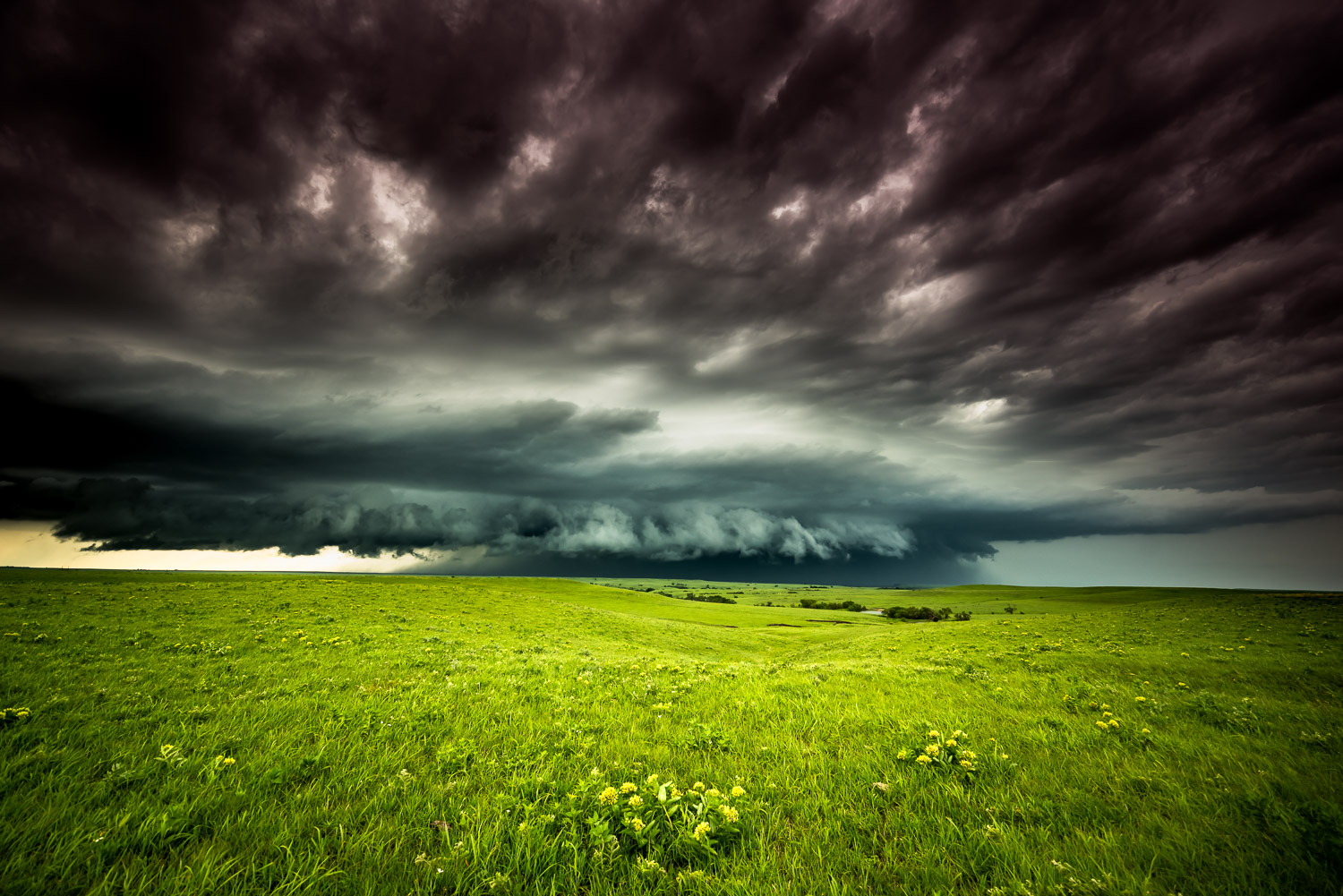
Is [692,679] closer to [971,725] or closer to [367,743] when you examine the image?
[971,725]

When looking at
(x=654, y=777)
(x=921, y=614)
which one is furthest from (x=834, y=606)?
(x=654, y=777)

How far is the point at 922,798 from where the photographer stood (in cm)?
677

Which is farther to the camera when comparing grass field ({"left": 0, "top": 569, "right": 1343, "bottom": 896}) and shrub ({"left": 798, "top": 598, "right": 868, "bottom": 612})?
shrub ({"left": 798, "top": 598, "right": 868, "bottom": 612})

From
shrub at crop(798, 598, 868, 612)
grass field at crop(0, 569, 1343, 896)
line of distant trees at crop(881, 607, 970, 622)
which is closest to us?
grass field at crop(0, 569, 1343, 896)

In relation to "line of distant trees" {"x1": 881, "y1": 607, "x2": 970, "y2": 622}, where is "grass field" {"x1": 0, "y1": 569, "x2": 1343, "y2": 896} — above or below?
above

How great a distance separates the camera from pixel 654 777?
648cm

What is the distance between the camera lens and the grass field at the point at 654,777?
16.3 ft

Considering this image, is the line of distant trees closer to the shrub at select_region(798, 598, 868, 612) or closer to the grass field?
the shrub at select_region(798, 598, 868, 612)

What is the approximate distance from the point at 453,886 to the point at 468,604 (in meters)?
48.9

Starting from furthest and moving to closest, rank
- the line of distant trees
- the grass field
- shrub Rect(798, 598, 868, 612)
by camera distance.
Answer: shrub Rect(798, 598, 868, 612) → the line of distant trees → the grass field

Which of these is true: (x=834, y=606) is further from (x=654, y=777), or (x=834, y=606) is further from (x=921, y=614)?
(x=654, y=777)

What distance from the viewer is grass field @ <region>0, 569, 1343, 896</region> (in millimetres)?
4973

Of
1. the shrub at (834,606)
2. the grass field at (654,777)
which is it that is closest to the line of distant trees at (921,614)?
the shrub at (834,606)

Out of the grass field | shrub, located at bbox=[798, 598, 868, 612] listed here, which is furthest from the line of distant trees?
the grass field
